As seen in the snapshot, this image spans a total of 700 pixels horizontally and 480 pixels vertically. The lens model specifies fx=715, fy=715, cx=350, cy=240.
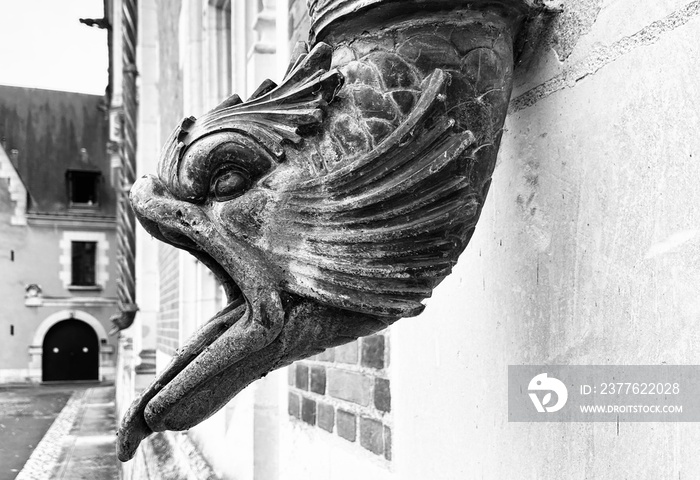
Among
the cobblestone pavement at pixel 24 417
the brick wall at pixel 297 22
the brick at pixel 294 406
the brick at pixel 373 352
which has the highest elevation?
the brick wall at pixel 297 22

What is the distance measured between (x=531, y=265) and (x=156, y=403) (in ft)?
1.45

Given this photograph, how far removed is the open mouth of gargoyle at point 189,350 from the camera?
0.70m

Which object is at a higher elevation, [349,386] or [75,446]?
[349,386]

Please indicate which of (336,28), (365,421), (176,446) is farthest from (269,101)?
(176,446)

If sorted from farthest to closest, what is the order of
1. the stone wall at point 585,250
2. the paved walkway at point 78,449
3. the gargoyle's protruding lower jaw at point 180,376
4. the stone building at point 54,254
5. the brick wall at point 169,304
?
1. the stone building at point 54,254
2. the paved walkway at point 78,449
3. the brick wall at point 169,304
4. the gargoyle's protruding lower jaw at point 180,376
5. the stone wall at point 585,250

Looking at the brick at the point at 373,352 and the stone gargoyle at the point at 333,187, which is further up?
the stone gargoyle at the point at 333,187

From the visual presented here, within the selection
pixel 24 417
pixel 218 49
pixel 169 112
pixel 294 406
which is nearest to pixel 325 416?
pixel 294 406

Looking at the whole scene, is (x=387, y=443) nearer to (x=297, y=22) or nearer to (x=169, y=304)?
(x=297, y=22)

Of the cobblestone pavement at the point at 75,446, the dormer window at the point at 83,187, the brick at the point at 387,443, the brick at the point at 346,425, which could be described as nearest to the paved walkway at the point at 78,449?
the cobblestone pavement at the point at 75,446

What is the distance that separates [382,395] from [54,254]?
21328 millimetres

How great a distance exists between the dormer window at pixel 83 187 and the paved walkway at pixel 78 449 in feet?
31.0

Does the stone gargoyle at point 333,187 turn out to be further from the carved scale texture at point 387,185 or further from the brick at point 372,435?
the brick at point 372,435

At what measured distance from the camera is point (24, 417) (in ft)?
43.6

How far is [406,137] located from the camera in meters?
0.67
